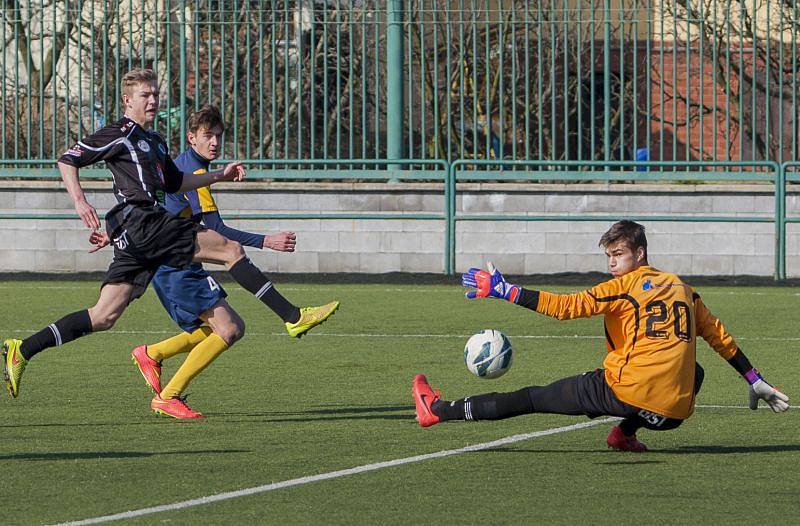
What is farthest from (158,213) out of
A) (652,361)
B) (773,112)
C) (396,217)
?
(773,112)

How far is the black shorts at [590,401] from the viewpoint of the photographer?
22.9 ft

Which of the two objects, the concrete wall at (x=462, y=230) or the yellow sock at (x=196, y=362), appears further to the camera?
the concrete wall at (x=462, y=230)

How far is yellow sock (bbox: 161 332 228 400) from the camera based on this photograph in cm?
860

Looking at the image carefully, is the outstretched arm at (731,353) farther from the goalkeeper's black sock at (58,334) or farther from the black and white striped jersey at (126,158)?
the goalkeeper's black sock at (58,334)

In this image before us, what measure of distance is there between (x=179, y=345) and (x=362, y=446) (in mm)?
1803

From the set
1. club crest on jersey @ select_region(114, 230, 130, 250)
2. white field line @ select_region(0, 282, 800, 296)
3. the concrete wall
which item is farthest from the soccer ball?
the concrete wall

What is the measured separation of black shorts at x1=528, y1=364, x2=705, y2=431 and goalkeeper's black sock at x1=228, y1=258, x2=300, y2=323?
1.99 metres

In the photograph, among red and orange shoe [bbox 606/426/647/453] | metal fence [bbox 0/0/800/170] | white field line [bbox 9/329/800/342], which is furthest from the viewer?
metal fence [bbox 0/0/800/170]

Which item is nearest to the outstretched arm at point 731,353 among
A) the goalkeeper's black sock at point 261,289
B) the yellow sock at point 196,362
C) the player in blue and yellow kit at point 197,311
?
the player in blue and yellow kit at point 197,311

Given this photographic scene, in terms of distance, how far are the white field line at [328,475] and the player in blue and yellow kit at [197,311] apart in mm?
1502

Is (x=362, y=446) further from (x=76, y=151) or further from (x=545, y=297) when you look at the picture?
(x=76, y=151)

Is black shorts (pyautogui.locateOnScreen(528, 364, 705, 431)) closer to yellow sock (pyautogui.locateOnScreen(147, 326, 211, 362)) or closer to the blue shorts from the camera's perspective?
the blue shorts

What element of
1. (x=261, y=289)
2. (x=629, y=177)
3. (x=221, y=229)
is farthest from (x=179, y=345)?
(x=629, y=177)

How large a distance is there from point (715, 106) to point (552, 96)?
6.61ft
